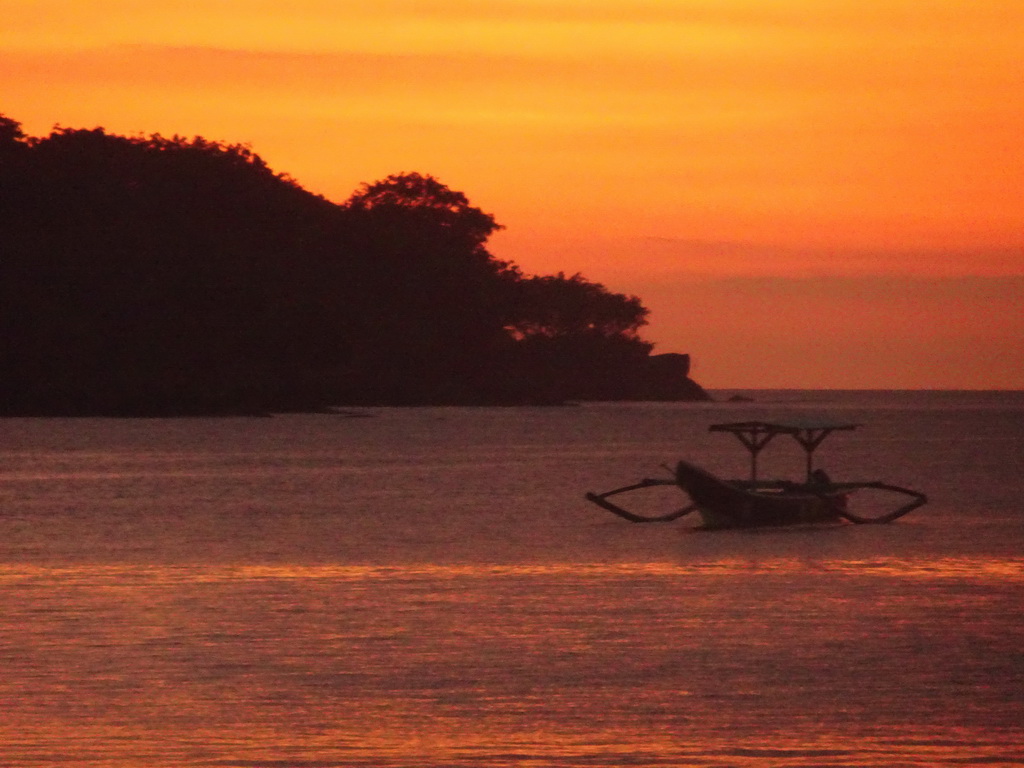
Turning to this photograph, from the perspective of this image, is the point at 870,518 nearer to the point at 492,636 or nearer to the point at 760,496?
the point at 760,496

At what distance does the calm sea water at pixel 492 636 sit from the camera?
18.7 m

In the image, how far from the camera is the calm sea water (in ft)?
61.2

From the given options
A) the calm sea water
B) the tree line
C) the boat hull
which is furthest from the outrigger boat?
the tree line

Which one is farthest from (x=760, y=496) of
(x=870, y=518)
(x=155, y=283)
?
(x=155, y=283)

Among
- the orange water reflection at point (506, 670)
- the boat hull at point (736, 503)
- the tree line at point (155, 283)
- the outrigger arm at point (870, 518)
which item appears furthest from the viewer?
the tree line at point (155, 283)

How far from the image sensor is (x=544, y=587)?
3353 centimetres

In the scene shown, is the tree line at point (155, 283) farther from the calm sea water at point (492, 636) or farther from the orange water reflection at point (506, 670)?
the orange water reflection at point (506, 670)

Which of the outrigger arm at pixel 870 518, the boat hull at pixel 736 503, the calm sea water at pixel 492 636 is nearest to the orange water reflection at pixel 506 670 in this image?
the calm sea water at pixel 492 636

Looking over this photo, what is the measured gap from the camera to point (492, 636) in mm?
26234

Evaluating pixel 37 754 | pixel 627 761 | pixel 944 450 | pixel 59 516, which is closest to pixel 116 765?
pixel 37 754

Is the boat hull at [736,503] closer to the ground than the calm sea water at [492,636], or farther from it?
farther from it

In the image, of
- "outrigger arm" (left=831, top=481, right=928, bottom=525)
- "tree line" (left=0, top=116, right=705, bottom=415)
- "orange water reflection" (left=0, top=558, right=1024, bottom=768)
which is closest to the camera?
"orange water reflection" (left=0, top=558, right=1024, bottom=768)

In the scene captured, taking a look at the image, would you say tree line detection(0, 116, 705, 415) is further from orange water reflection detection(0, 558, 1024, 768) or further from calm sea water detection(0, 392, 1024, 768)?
orange water reflection detection(0, 558, 1024, 768)

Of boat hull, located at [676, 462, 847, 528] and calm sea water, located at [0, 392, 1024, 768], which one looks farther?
boat hull, located at [676, 462, 847, 528]
